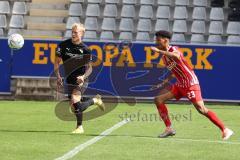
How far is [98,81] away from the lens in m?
21.4

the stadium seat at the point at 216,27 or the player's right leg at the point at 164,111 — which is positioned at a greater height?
the stadium seat at the point at 216,27

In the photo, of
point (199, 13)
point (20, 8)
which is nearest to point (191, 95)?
point (199, 13)

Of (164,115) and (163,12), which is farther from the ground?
(163,12)

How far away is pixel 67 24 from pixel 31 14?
179 cm

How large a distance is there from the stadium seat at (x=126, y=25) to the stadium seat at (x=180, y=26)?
1.67 meters

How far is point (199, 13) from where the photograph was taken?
26672 mm

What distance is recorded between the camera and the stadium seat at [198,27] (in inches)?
1024

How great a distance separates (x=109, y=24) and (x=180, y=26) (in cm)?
276

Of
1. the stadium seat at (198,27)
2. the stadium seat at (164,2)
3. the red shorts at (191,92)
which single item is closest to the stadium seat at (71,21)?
the stadium seat at (164,2)

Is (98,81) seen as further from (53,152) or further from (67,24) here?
(53,152)

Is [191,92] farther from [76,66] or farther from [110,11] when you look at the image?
[110,11]

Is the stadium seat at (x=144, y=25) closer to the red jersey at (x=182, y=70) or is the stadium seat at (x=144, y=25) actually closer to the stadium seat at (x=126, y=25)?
the stadium seat at (x=126, y=25)

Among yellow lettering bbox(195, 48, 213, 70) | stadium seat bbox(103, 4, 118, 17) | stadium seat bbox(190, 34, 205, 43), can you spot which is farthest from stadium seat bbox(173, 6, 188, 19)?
yellow lettering bbox(195, 48, 213, 70)

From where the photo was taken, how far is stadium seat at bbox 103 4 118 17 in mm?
26891
